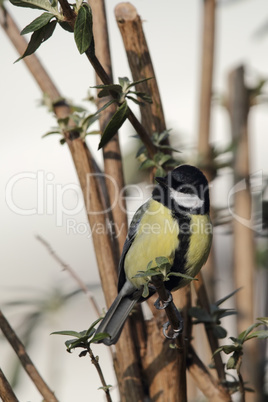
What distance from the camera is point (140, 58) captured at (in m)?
0.80

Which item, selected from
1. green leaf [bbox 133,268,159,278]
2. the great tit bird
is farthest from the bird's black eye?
green leaf [bbox 133,268,159,278]

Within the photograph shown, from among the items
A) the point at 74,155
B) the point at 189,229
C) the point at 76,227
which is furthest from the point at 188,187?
the point at 76,227

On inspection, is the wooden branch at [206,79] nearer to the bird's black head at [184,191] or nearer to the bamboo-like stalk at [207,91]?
the bamboo-like stalk at [207,91]

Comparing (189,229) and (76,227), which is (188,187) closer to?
(189,229)

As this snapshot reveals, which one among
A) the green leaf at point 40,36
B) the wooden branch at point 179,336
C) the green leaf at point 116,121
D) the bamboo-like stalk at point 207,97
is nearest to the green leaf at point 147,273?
the wooden branch at point 179,336

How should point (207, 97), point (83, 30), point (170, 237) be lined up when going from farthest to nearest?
point (207, 97), point (170, 237), point (83, 30)

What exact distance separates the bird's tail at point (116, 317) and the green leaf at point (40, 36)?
0.34 metres

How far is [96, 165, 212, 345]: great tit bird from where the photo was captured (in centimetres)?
76

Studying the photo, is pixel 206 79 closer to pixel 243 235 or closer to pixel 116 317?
pixel 243 235

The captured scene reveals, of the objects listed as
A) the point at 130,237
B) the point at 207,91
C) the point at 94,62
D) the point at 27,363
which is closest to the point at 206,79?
the point at 207,91

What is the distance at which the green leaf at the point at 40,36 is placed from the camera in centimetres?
57

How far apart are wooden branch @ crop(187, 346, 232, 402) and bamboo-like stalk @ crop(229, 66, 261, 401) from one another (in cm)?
26

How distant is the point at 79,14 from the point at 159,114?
0.29m

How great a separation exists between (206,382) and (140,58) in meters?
0.45
